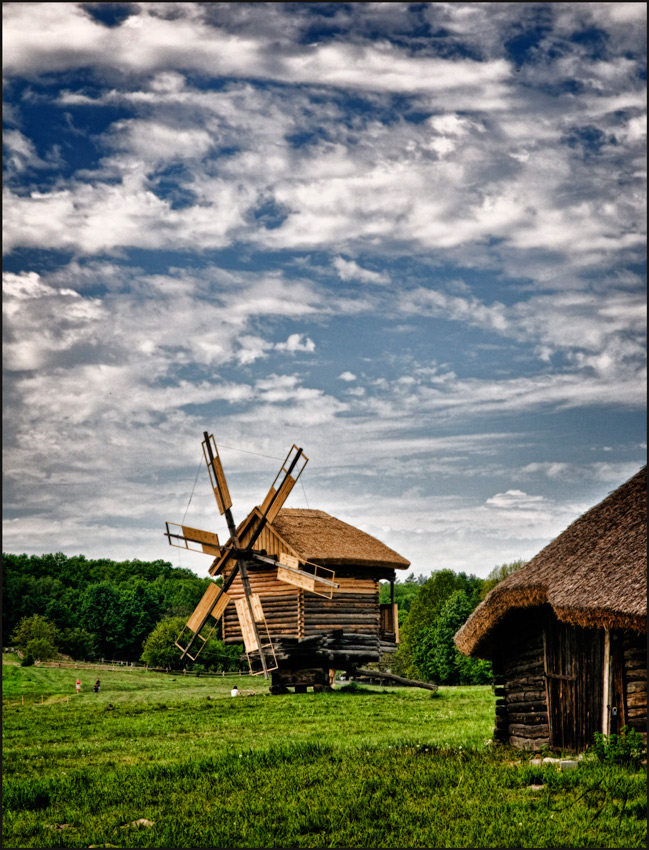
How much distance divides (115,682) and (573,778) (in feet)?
133

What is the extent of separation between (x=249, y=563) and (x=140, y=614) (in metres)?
50.1

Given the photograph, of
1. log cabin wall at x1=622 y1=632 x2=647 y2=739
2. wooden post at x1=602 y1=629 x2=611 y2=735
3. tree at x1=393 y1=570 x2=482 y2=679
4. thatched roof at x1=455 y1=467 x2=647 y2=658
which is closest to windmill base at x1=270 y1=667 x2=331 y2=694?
thatched roof at x1=455 y1=467 x2=647 y2=658

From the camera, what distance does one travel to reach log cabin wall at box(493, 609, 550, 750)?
13789 mm

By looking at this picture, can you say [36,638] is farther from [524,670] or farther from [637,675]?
[637,675]

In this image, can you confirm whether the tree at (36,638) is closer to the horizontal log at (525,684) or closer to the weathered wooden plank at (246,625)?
the weathered wooden plank at (246,625)

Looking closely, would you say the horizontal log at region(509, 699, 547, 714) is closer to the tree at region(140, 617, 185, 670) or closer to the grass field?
the grass field

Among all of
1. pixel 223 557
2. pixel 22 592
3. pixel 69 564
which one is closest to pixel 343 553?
pixel 223 557

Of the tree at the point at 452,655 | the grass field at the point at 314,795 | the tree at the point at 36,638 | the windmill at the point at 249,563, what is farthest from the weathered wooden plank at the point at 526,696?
the tree at the point at 36,638

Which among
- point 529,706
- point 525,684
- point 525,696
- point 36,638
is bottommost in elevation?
point 36,638

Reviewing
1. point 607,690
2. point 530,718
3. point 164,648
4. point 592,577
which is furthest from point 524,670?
point 164,648

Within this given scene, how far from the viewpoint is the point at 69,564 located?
310 ft

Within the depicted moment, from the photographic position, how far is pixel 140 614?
253 feet

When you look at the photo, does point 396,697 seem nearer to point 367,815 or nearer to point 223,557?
point 223,557

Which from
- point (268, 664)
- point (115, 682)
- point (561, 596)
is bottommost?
point (115, 682)
